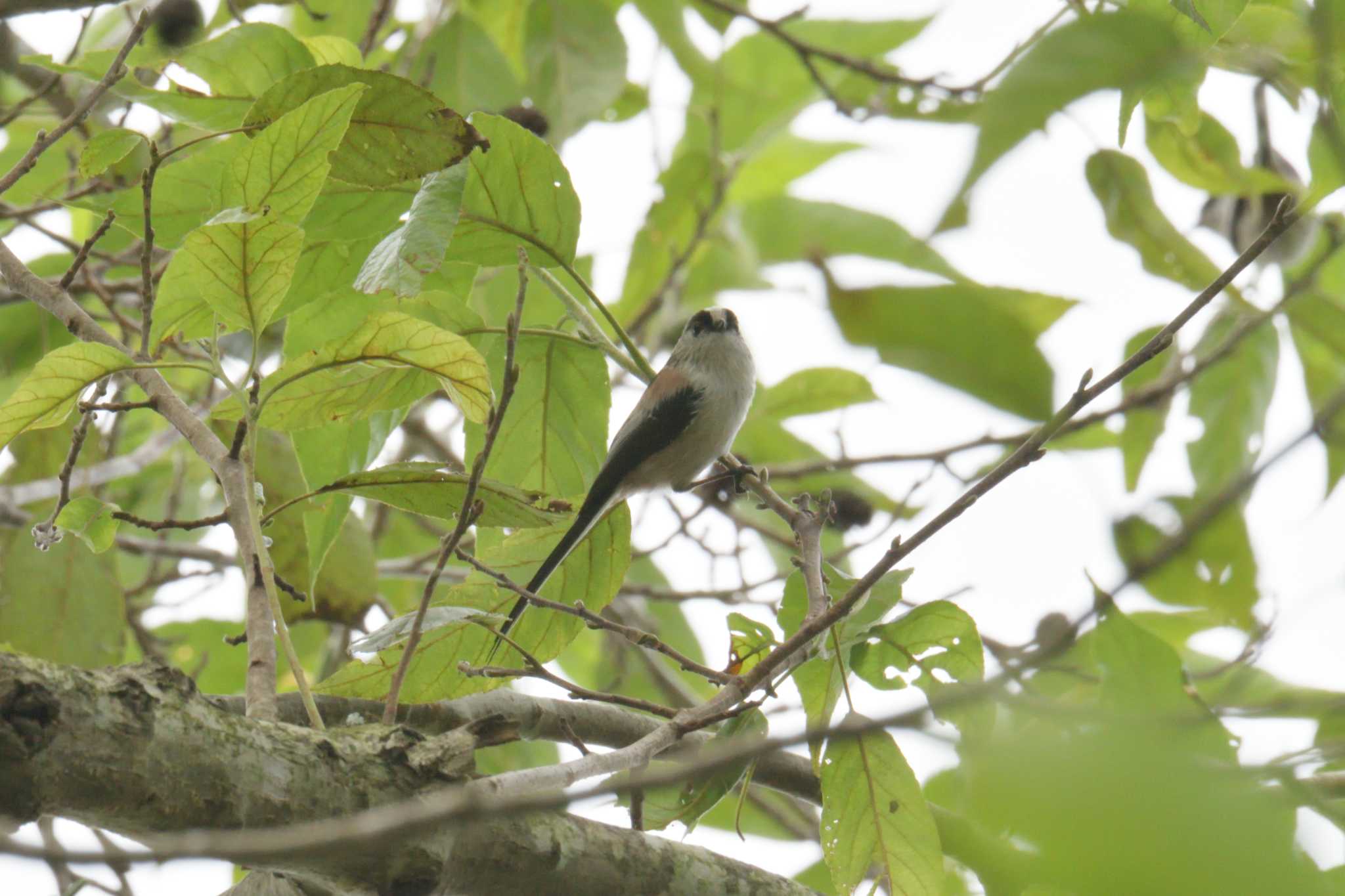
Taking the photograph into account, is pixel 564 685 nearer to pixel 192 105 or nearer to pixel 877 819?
pixel 877 819

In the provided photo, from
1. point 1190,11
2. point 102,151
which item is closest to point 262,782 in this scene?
point 102,151

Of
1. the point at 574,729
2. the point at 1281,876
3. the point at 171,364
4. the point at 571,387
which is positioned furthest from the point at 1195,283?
the point at 1281,876

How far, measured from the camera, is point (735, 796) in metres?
3.84

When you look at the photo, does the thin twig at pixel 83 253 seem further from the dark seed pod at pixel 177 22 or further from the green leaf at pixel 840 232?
the dark seed pod at pixel 177 22

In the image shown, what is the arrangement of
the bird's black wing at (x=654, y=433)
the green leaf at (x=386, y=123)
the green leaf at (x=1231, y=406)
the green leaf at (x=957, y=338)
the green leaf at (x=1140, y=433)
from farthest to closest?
the bird's black wing at (x=654, y=433) → the green leaf at (x=1140, y=433) → the green leaf at (x=1231, y=406) → the green leaf at (x=386, y=123) → the green leaf at (x=957, y=338)

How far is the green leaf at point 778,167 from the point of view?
5402 mm

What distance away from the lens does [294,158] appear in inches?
78.9

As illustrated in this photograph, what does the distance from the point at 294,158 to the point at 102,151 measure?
0.50m

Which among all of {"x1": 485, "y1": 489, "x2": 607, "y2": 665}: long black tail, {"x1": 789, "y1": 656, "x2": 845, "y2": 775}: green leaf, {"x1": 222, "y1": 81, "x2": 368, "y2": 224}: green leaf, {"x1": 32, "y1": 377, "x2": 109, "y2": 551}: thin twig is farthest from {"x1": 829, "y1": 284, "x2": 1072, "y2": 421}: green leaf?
{"x1": 485, "y1": 489, "x2": 607, "y2": 665}: long black tail

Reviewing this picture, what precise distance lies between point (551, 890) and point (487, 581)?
0.77m

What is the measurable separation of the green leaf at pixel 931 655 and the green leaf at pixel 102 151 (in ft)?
5.49

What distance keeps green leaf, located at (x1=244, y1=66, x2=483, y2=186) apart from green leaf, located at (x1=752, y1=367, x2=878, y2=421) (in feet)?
7.56

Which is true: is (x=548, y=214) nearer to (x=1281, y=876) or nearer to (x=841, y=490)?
(x=1281, y=876)

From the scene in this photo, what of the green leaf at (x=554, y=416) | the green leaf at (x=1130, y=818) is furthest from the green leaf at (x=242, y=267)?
the green leaf at (x=1130, y=818)
